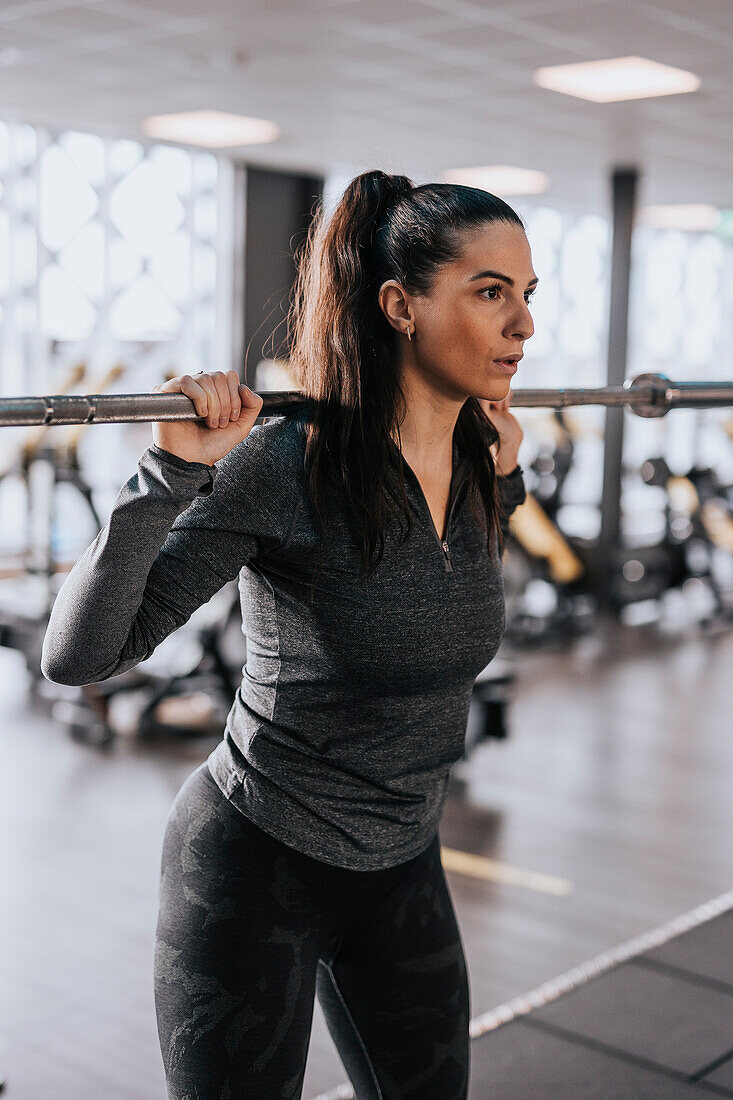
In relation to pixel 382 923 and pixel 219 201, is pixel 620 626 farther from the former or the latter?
pixel 382 923

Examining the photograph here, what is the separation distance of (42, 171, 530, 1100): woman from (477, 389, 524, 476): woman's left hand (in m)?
0.21

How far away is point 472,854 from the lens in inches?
142

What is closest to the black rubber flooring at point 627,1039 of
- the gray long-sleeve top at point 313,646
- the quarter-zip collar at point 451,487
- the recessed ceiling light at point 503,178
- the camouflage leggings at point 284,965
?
the camouflage leggings at point 284,965

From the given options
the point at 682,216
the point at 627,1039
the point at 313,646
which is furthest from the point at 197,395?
the point at 682,216

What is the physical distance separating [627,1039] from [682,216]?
8970 mm

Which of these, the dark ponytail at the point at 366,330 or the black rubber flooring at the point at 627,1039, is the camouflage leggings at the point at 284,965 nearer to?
the dark ponytail at the point at 366,330

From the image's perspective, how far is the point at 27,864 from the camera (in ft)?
11.3

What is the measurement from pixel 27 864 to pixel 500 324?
2.67 meters

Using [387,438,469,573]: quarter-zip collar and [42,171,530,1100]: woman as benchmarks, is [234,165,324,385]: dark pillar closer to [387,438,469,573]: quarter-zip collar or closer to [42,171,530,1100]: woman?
[387,438,469,573]: quarter-zip collar

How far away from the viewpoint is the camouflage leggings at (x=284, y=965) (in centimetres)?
119

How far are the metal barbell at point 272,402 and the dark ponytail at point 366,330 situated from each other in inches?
2.2

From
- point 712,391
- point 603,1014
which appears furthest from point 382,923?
point 603,1014

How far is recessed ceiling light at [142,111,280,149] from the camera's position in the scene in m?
6.62

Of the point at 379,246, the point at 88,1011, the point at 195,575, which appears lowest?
the point at 88,1011
